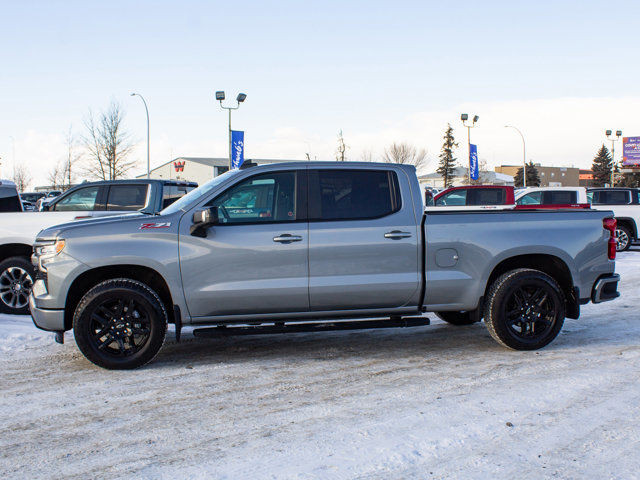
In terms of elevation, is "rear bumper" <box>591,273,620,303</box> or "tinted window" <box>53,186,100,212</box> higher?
"tinted window" <box>53,186,100,212</box>

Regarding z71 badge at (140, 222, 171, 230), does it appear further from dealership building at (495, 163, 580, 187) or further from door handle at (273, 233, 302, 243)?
dealership building at (495, 163, 580, 187)

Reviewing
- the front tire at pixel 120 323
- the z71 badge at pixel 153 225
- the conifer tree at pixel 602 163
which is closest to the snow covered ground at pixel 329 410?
the front tire at pixel 120 323

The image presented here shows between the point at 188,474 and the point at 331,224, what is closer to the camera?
the point at 188,474


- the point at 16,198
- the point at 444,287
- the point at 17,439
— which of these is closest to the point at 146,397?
the point at 17,439

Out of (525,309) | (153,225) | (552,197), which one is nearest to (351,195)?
(153,225)

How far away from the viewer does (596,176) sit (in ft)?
323

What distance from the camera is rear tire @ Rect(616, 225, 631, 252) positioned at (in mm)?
17297

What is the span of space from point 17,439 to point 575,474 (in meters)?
3.31

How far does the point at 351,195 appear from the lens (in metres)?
5.95

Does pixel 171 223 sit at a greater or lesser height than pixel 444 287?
greater

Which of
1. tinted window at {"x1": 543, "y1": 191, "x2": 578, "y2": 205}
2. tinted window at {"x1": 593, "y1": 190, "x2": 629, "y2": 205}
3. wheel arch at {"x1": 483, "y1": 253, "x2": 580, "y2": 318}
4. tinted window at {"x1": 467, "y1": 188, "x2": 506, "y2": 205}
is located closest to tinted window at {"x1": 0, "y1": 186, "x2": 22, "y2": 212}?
wheel arch at {"x1": 483, "y1": 253, "x2": 580, "y2": 318}

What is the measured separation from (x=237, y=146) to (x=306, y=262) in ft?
69.4

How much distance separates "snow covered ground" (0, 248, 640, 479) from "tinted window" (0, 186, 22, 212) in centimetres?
291

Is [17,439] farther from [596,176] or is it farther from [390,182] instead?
[596,176]
